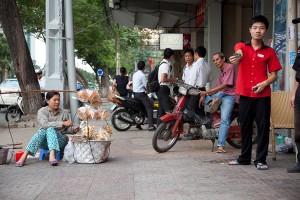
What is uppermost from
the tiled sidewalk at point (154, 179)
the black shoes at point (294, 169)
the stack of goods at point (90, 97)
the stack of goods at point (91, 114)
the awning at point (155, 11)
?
the awning at point (155, 11)

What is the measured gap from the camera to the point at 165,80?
10.5 metres

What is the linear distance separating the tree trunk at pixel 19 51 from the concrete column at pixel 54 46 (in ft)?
16.9

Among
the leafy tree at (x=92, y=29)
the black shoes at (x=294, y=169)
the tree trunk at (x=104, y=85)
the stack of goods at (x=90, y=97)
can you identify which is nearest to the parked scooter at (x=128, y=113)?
the stack of goods at (x=90, y=97)

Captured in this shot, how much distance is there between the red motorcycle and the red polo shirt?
1.68 m

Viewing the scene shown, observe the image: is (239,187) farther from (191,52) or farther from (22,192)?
(191,52)

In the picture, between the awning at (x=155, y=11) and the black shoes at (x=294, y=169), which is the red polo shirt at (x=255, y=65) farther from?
the awning at (x=155, y=11)

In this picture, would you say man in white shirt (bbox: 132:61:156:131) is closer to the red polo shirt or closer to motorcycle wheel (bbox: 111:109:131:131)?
motorcycle wheel (bbox: 111:109:131:131)

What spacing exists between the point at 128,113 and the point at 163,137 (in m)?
4.32

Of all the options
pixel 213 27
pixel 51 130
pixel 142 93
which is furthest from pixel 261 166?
pixel 213 27

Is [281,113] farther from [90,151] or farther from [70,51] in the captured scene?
[70,51]

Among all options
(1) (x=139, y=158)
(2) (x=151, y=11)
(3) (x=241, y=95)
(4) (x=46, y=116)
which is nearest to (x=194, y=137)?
(1) (x=139, y=158)

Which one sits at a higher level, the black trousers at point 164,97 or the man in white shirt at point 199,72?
the man in white shirt at point 199,72

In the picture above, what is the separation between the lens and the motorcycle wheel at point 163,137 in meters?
8.41

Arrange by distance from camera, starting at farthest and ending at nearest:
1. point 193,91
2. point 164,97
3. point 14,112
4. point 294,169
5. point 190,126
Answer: point 14,112
point 164,97
point 190,126
point 193,91
point 294,169
